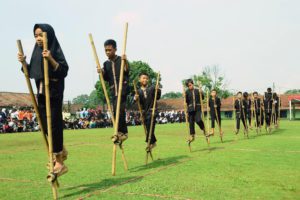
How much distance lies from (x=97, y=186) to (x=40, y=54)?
247 centimetres

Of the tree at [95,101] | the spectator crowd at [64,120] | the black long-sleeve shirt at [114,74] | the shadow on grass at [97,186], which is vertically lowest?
the shadow on grass at [97,186]

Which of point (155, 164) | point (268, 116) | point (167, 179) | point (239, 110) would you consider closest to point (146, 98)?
point (155, 164)

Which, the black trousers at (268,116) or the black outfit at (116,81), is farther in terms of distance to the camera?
the black trousers at (268,116)

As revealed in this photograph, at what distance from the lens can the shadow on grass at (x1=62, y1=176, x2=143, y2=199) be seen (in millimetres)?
5498

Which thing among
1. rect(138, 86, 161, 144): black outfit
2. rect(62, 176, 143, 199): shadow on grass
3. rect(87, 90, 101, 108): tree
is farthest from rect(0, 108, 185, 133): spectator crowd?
rect(87, 90, 101, 108): tree

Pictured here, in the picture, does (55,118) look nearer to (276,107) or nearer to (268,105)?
(268,105)

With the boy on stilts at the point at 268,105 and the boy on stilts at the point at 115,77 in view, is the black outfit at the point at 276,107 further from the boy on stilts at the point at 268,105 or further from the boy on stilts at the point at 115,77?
the boy on stilts at the point at 115,77

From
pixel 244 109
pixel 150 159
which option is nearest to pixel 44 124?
pixel 150 159

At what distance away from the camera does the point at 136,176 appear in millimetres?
6855

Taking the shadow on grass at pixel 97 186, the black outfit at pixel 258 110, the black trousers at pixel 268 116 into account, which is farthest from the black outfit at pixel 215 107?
the shadow on grass at pixel 97 186

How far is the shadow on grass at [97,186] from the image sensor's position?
5.50m

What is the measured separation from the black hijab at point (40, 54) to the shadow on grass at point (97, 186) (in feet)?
6.48

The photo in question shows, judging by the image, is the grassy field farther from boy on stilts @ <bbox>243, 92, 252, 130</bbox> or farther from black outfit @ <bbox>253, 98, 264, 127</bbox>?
black outfit @ <bbox>253, 98, 264, 127</bbox>

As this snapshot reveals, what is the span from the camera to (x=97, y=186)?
5980mm
